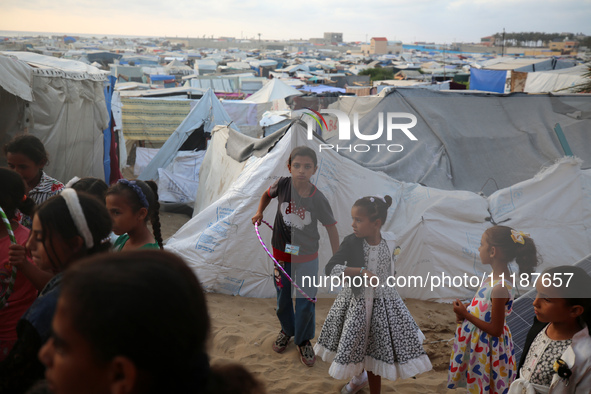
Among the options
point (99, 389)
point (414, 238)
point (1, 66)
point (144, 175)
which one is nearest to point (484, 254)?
point (99, 389)

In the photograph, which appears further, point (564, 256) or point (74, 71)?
point (74, 71)

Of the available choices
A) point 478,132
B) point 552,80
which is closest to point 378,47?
point 552,80

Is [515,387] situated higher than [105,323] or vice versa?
[105,323]

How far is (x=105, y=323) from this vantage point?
898 millimetres

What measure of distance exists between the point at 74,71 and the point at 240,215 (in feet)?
13.6

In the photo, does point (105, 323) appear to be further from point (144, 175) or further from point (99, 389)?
point (144, 175)

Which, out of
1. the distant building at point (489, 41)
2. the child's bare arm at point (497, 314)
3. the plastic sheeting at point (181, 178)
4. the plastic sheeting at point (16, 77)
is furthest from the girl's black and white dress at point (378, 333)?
the distant building at point (489, 41)

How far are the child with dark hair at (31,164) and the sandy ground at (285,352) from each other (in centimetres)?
181

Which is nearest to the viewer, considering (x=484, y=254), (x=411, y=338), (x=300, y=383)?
(x=484, y=254)

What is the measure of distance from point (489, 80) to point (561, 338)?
21278 mm

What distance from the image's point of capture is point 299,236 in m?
3.59

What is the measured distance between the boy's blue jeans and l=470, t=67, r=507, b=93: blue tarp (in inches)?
761

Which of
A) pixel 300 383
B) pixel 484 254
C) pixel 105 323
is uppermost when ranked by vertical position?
pixel 105 323

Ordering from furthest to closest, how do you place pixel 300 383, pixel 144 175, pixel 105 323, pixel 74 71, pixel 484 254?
pixel 144 175 < pixel 74 71 < pixel 300 383 < pixel 484 254 < pixel 105 323
